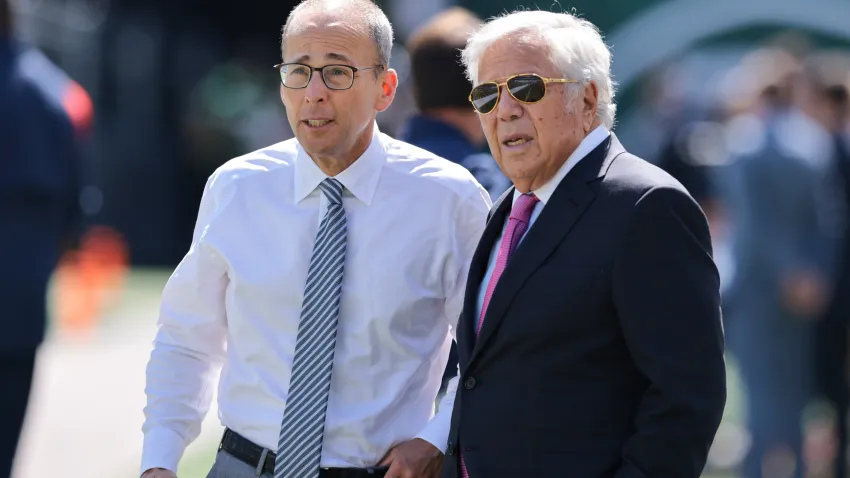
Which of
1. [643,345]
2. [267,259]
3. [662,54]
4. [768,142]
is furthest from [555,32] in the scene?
[662,54]

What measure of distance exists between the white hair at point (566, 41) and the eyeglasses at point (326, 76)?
16.4 inches

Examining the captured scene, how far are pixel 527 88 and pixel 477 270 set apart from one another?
464 millimetres

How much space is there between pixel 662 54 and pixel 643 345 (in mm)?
11446

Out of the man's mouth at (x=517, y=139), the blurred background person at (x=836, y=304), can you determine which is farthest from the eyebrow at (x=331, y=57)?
the blurred background person at (x=836, y=304)

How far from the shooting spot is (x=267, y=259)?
11.5ft

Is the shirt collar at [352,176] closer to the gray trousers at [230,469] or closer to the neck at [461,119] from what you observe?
the gray trousers at [230,469]

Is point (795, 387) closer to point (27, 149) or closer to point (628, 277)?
point (27, 149)

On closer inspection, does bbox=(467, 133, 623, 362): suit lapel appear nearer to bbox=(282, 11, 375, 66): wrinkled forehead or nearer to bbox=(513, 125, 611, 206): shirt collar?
bbox=(513, 125, 611, 206): shirt collar

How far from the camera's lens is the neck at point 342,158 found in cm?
353

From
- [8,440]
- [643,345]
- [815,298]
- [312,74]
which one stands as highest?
[312,74]

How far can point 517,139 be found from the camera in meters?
3.14

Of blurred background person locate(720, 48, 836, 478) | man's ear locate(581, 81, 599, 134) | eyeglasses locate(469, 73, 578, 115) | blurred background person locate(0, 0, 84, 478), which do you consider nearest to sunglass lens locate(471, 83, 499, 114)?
eyeglasses locate(469, 73, 578, 115)

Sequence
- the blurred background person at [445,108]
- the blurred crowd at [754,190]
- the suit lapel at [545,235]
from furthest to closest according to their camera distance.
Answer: the blurred crowd at [754,190], the blurred background person at [445,108], the suit lapel at [545,235]

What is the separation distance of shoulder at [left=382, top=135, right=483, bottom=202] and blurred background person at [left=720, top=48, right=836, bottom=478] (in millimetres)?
4627
